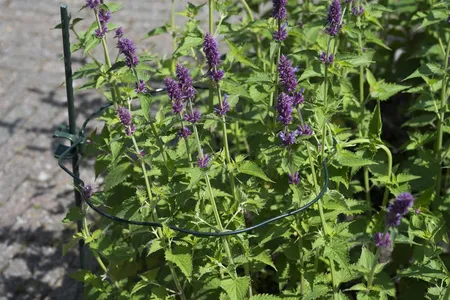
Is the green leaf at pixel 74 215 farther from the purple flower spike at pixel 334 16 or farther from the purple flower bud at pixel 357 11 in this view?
the purple flower bud at pixel 357 11

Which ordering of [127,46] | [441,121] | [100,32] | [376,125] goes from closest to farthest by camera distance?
[127,46]
[376,125]
[100,32]
[441,121]

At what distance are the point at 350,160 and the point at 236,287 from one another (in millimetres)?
669

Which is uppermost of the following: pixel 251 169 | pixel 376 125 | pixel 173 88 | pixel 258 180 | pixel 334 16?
pixel 334 16

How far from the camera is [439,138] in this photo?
3465mm

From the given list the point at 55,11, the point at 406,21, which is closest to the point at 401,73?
the point at 406,21

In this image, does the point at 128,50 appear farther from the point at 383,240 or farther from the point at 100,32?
the point at 383,240

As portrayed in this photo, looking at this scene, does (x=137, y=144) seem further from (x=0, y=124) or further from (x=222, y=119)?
(x=0, y=124)

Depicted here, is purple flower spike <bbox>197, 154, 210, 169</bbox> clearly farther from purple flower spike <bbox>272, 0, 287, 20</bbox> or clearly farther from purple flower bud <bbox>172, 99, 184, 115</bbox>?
purple flower spike <bbox>272, 0, 287, 20</bbox>

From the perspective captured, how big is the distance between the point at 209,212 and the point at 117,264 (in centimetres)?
62

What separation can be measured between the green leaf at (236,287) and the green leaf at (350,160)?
595mm

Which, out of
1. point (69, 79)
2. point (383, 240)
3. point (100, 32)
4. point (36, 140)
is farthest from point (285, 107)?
point (36, 140)

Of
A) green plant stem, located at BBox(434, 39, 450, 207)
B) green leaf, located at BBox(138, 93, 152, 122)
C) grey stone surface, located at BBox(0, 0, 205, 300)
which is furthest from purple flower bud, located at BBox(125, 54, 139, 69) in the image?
grey stone surface, located at BBox(0, 0, 205, 300)

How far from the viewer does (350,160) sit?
9.33 feet

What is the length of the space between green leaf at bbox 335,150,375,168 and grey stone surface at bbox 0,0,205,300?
2006 mm
